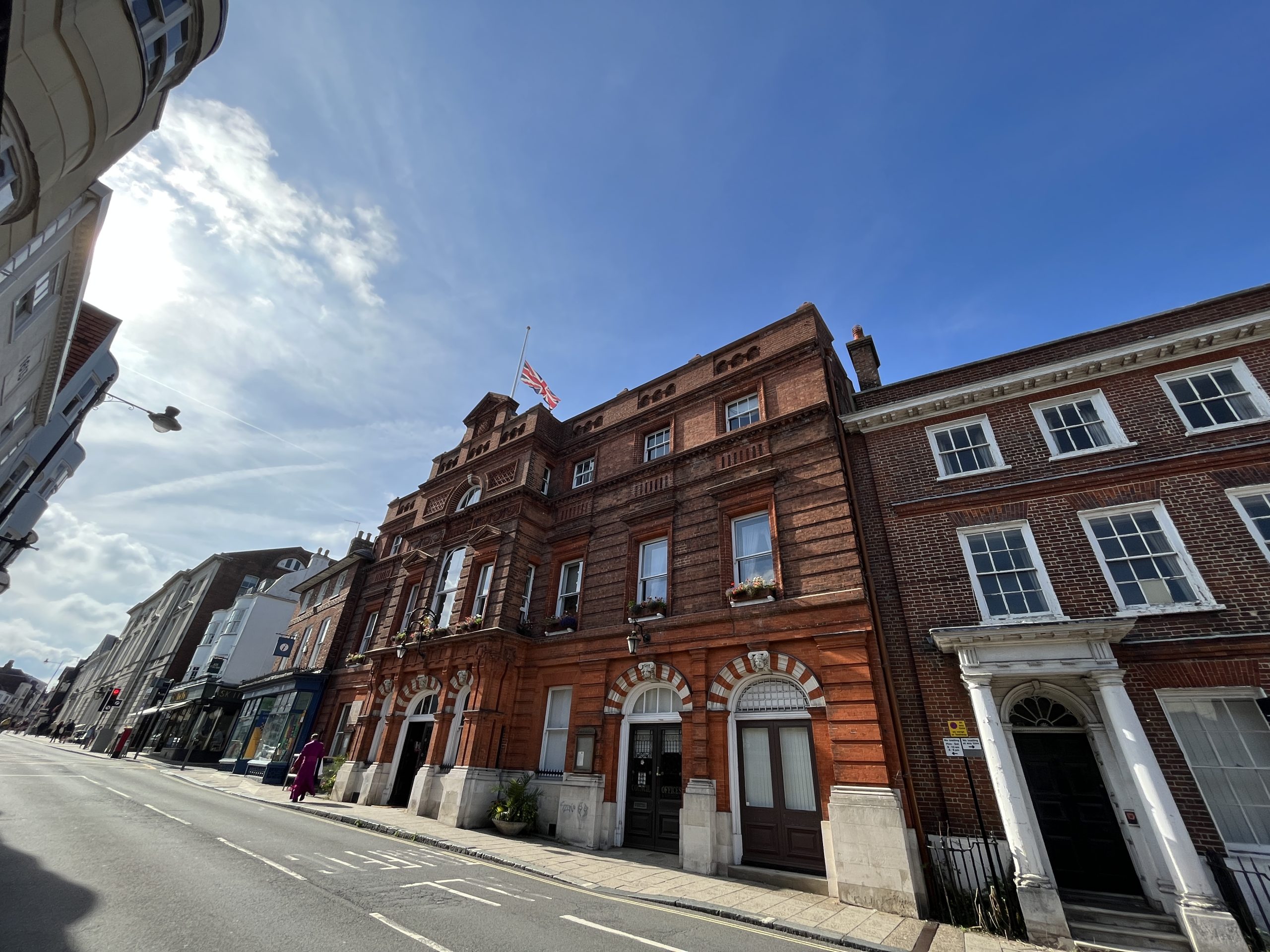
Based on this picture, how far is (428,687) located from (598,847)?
8757 mm

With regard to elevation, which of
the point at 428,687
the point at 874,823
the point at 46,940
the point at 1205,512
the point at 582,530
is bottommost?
the point at 46,940

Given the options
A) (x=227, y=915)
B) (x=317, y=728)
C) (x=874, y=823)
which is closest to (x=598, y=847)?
(x=874, y=823)

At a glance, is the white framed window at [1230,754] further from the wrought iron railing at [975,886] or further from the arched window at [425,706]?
the arched window at [425,706]

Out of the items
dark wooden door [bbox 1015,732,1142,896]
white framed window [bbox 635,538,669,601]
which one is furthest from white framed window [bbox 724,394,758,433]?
dark wooden door [bbox 1015,732,1142,896]

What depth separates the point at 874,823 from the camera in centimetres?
968

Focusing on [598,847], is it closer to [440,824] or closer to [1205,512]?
[440,824]

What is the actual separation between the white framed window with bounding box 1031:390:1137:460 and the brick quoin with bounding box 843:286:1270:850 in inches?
5.9

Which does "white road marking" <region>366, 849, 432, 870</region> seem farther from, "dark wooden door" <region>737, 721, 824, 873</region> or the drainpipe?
the drainpipe

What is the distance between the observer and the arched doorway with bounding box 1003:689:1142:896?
9.38m

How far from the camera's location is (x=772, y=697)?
12422 mm

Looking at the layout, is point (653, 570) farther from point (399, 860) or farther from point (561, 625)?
point (399, 860)

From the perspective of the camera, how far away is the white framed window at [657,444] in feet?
60.5

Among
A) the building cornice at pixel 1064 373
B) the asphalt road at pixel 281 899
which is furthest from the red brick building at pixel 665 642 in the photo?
the asphalt road at pixel 281 899

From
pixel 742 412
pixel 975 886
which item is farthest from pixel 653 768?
pixel 742 412
